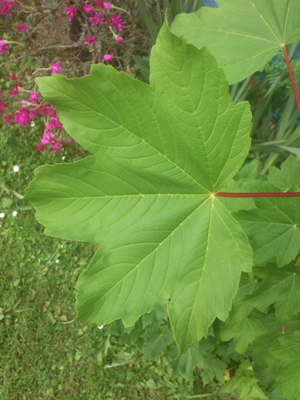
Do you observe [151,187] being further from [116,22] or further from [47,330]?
[47,330]

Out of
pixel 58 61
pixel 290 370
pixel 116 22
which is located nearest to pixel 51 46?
pixel 58 61

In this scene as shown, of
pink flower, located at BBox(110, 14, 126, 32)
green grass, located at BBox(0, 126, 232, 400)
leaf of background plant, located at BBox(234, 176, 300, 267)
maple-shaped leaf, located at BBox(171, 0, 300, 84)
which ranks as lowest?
green grass, located at BBox(0, 126, 232, 400)

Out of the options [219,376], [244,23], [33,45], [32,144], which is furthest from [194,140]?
[33,45]

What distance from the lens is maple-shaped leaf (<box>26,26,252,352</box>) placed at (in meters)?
0.61

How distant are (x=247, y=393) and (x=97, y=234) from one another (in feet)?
4.80

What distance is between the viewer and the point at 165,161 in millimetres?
678

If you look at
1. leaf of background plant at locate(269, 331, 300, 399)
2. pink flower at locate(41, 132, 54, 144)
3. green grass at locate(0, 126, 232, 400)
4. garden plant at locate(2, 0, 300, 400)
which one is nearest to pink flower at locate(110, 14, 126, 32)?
pink flower at locate(41, 132, 54, 144)

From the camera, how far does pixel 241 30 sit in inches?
31.6

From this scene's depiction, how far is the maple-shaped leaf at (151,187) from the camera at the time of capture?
0.61 metres

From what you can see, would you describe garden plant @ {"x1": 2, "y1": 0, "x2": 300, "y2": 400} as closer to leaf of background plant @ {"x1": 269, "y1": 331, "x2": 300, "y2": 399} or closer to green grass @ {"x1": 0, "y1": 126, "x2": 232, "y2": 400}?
leaf of background plant @ {"x1": 269, "y1": 331, "x2": 300, "y2": 399}

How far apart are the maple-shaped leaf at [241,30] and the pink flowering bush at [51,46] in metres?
1.48

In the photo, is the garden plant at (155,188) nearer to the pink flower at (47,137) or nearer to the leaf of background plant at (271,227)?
the leaf of background plant at (271,227)

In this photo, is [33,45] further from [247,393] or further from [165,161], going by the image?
[247,393]

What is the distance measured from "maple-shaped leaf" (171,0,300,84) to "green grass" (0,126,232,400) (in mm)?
1963
